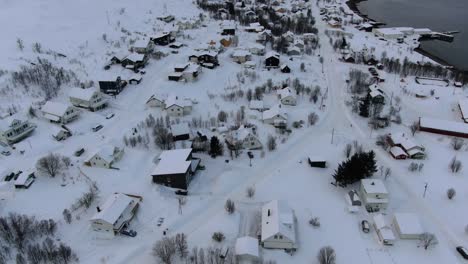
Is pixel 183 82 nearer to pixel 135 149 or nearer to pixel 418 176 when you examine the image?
pixel 135 149

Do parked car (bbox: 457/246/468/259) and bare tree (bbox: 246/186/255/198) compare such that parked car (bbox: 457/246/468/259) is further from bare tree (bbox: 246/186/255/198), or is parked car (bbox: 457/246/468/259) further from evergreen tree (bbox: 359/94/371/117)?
evergreen tree (bbox: 359/94/371/117)

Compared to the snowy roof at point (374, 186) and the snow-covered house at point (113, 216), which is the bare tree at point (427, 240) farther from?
the snow-covered house at point (113, 216)

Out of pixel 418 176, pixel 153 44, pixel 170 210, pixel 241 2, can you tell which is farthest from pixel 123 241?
pixel 241 2

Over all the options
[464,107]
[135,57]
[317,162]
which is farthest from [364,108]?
[135,57]

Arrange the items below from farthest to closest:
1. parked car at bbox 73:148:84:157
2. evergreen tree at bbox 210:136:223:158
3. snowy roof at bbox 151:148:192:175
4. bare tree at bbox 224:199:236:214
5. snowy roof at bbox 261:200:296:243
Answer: evergreen tree at bbox 210:136:223:158 < parked car at bbox 73:148:84:157 < snowy roof at bbox 151:148:192:175 < bare tree at bbox 224:199:236:214 < snowy roof at bbox 261:200:296:243

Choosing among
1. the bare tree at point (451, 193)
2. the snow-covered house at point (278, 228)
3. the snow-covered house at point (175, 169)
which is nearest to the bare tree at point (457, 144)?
the bare tree at point (451, 193)

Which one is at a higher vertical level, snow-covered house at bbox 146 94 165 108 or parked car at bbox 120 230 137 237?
snow-covered house at bbox 146 94 165 108

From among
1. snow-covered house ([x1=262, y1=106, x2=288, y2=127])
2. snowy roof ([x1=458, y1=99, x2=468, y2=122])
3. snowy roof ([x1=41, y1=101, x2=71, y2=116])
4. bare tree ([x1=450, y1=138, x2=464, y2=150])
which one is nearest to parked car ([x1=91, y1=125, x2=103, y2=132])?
snowy roof ([x1=41, y1=101, x2=71, y2=116])

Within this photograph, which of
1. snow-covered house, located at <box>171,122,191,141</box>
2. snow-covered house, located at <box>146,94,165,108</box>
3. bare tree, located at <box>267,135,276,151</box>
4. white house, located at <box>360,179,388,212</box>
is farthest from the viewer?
snow-covered house, located at <box>146,94,165,108</box>
